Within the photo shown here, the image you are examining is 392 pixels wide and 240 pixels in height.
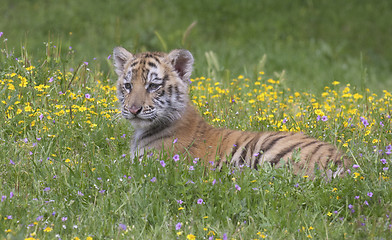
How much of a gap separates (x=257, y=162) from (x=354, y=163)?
1.07 meters

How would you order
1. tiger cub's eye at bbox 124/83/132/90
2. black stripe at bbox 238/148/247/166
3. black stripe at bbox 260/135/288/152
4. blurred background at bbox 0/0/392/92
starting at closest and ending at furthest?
1. black stripe at bbox 260/135/288/152
2. black stripe at bbox 238/148/247/166
3. tiger cub's eye at bbox 124/83/132/90
4. blurred background at bbox 0/0/392/92

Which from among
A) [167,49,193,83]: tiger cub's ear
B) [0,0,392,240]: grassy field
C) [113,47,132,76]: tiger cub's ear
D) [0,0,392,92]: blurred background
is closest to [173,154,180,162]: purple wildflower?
[0,0,392,240]: grassy field

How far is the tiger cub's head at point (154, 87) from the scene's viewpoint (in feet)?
23.8

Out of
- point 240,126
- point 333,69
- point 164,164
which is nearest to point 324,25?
point 333,69

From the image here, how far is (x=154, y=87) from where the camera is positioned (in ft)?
24.3

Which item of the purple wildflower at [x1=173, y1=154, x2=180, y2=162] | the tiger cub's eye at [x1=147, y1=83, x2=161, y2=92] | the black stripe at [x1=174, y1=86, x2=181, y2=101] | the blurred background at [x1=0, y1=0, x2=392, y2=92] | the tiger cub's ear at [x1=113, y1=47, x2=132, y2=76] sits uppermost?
the tiger cub's ear at [x1=113, y1=47, x2=132, y2=76]

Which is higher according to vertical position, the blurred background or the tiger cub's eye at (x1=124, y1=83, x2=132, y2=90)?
the tiger cub's eye at (x1=124, y1=83, x2=132, y2=90)

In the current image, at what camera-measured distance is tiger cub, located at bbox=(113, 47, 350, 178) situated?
6.84 m

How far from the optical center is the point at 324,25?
20094 millimetres

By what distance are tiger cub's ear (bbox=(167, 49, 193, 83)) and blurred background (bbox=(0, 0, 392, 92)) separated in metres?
9.53

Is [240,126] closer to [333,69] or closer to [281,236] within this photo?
[281,236]

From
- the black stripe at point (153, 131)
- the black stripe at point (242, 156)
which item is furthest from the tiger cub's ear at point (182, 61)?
the black stripe at point (242, 156)

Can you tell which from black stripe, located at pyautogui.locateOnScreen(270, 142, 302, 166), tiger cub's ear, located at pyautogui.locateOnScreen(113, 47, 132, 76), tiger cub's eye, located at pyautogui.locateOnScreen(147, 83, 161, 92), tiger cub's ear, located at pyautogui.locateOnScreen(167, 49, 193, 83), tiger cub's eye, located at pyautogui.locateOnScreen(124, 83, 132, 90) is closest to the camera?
black stripe, located at pyautogui.locateOnScreen(270, 142, 302, 166)

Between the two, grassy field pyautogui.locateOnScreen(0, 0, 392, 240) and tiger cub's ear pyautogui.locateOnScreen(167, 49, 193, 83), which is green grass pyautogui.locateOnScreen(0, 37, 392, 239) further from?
tiger cub's ear pyautogui.locateOnScreen(167, 49, 193, 83)
